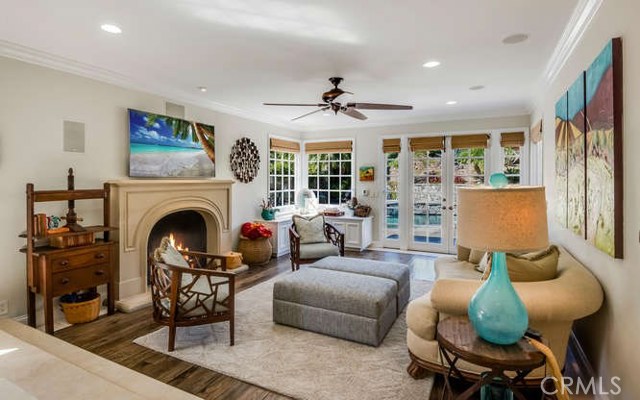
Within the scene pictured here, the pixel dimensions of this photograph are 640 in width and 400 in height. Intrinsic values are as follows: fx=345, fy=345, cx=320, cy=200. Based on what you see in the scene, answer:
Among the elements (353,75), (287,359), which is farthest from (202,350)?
(353,75)

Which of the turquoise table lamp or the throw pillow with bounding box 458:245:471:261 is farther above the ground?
the turquoise table lamp

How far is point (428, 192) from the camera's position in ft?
21.2

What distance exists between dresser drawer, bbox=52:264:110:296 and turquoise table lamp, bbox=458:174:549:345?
335 cm

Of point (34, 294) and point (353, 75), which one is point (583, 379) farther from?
point (34, 294)

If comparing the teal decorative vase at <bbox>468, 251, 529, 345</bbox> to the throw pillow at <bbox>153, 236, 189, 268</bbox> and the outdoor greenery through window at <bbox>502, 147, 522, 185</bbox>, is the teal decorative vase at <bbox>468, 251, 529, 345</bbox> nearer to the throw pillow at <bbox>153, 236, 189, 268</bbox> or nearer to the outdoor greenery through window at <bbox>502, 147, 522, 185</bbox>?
the throw pillow at <bbox>153, 236, 189, 268</bbox>

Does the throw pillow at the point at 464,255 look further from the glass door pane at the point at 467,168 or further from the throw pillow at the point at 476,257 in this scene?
the glass door pane at the point at 467,168

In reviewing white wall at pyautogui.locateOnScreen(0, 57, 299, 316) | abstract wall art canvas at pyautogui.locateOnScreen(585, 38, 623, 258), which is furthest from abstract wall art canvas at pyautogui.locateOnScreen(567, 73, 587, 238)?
white wall at pyautogui.locateOnScreen(0, 57, 299, 316)

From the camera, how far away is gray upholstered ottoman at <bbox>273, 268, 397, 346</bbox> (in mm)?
2844

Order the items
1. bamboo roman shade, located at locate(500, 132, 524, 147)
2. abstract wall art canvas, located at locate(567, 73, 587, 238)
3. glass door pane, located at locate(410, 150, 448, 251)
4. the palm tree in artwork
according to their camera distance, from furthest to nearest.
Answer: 1. glass door pane, located at locate(410, 150, 448, 251)
2. bamboo roman shade, located at locate(500, 132, 524, 147)
3. the palm tree in artwork
4. abstract wall art canvas, located at locate(567, 73, 587, 238)

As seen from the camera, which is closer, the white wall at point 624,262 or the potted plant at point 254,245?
the white wall at point 624,262

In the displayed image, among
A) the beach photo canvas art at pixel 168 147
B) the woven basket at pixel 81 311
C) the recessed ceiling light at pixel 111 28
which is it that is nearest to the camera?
the recessed ceiling light at pixel 111 28

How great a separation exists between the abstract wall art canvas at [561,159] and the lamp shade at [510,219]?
1653 mm

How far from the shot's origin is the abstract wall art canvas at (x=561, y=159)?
9.62 ft

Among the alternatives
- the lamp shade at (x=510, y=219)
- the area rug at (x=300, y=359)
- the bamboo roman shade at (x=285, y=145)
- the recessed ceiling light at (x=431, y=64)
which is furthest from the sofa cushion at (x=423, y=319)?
the bamboo roman shade at (x=285, y=145)
